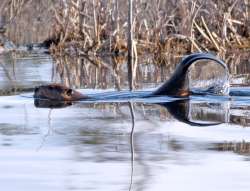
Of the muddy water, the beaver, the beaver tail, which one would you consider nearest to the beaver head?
the beaver

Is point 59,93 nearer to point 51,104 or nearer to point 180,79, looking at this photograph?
point 51,104

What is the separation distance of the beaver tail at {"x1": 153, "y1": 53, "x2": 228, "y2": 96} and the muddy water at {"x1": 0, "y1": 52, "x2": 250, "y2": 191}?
221mm

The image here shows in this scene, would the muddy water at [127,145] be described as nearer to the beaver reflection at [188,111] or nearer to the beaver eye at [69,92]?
the beaver reflection at [188,111]

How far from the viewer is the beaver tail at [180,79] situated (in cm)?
1118

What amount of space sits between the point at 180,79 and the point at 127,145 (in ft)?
12.3

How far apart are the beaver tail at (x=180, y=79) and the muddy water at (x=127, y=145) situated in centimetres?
22

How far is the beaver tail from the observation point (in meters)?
11.2

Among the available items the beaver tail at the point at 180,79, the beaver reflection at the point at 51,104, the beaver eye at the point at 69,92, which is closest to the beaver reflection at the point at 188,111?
the beaver reflection at the point at 51,104

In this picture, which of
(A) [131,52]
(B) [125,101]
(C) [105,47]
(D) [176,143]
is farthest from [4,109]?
(C) [105,47]

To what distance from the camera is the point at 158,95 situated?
11.4m

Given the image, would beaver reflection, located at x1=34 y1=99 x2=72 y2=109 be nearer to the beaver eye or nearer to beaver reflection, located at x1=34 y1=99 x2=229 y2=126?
beaver reflection, located at x1=34 y1=99 x2=229 y2=126

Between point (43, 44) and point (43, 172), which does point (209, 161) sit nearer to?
point (43, 172)

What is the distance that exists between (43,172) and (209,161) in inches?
48.0

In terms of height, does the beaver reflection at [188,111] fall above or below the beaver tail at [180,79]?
below
